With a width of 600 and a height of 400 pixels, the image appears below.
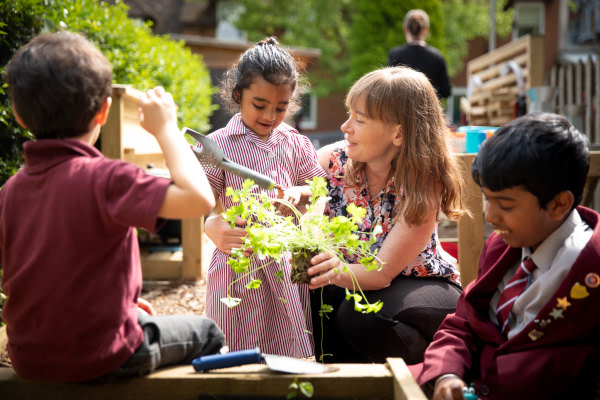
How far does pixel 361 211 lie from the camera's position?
197 centimetres

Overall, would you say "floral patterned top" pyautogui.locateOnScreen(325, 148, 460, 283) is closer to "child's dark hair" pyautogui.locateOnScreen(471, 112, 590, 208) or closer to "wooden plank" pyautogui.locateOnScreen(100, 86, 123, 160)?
"child's dark hair" pyautogui.locateOnScreen(471, 112, 590, 208)

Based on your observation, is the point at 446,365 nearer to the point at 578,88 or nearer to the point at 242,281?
the point at 242,281

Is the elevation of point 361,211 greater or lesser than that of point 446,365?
greater

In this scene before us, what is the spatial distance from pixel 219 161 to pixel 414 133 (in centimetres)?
79

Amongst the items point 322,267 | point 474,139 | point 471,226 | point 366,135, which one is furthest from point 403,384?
point 474,139

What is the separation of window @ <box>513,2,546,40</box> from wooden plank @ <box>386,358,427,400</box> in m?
24.8

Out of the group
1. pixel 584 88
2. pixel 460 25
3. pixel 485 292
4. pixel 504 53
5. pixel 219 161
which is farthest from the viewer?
pixel 460 25

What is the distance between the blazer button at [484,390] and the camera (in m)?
1.83

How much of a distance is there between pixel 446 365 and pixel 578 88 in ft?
27.5

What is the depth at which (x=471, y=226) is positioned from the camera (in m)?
3.28

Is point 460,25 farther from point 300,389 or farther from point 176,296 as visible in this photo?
point 300,389

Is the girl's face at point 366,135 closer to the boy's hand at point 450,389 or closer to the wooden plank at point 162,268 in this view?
the boy's hand at point 450,389

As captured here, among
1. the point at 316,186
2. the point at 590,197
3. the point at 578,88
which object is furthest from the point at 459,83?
the point at 316,186

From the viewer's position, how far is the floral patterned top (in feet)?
8.64
